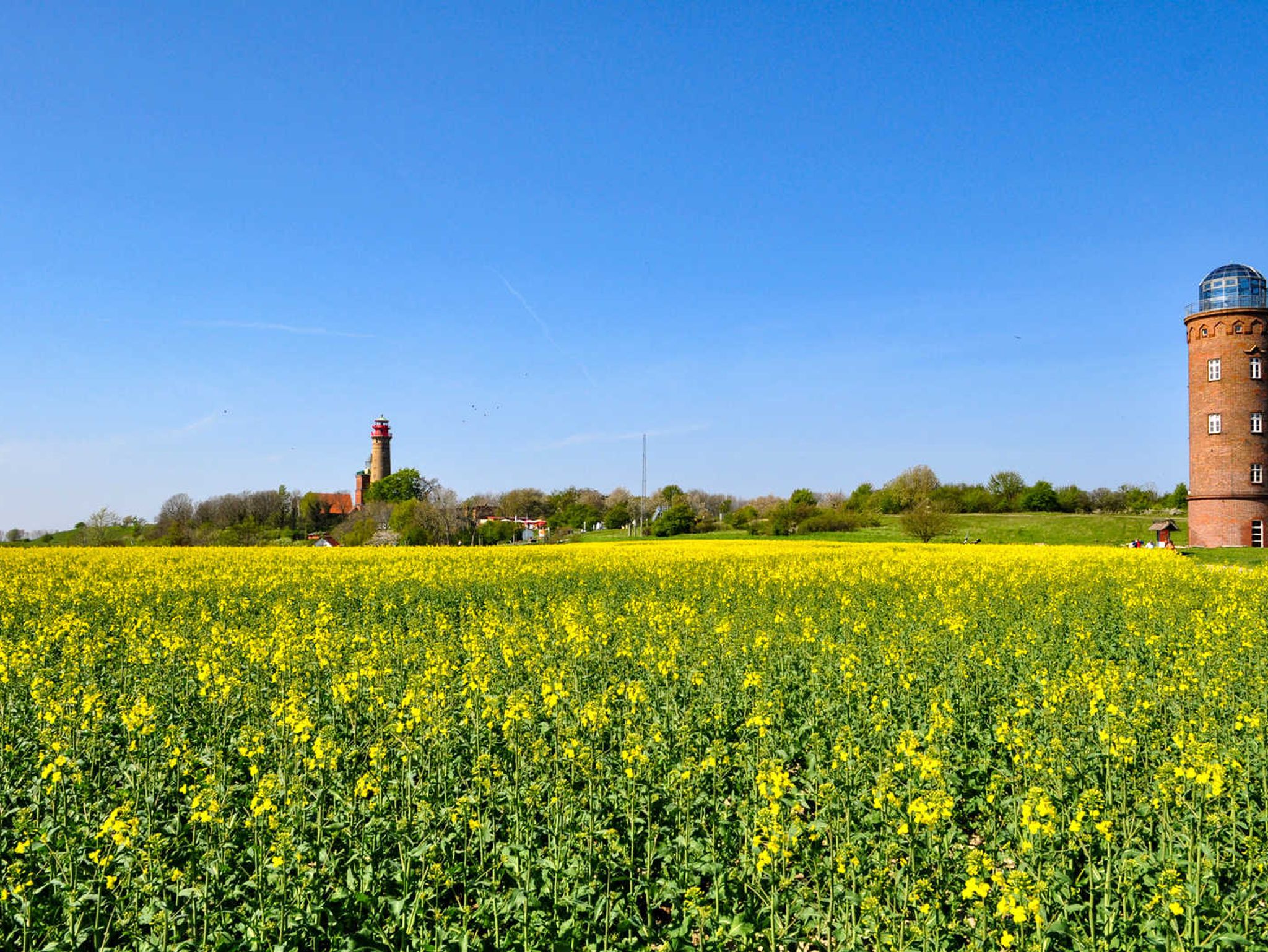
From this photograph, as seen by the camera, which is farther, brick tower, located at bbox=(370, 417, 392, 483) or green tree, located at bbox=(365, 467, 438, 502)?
brick tower, located at bbox=(370, 417, 392, 483)

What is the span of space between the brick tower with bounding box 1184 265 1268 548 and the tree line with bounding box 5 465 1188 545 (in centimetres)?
1800

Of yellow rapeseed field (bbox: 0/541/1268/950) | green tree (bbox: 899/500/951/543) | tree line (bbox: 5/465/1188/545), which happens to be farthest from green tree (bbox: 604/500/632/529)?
yellow rapeseed field (bbox: 0/541/1268/950)

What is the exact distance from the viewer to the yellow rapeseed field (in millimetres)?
4582

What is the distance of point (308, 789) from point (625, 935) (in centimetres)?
272

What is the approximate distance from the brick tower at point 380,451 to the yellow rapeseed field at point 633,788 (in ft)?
506

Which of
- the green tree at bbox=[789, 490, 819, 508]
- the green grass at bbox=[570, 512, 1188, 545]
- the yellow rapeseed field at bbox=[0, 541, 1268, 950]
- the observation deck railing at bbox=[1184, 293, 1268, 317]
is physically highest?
the observation deck railing at bbox=[1184, 293, 1268, 317]

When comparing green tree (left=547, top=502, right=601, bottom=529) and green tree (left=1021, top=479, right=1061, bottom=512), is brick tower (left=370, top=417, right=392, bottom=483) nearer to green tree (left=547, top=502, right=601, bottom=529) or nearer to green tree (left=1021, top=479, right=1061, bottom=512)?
green tree (left=547, top=502, right=601, bottom=529)

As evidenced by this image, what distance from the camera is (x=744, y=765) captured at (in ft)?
21.7

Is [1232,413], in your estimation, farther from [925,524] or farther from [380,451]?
[380,451]

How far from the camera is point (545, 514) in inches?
4847

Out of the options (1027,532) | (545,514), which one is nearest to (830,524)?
(1027,532)

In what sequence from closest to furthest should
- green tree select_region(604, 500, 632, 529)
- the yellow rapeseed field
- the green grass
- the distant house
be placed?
the yellow rapeseed field < the green grass < green tree select_region(604, 500, 632, 529) < the distant house

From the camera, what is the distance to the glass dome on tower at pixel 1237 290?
47.4 meters

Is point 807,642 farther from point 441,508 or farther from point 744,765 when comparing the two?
point 441,508
